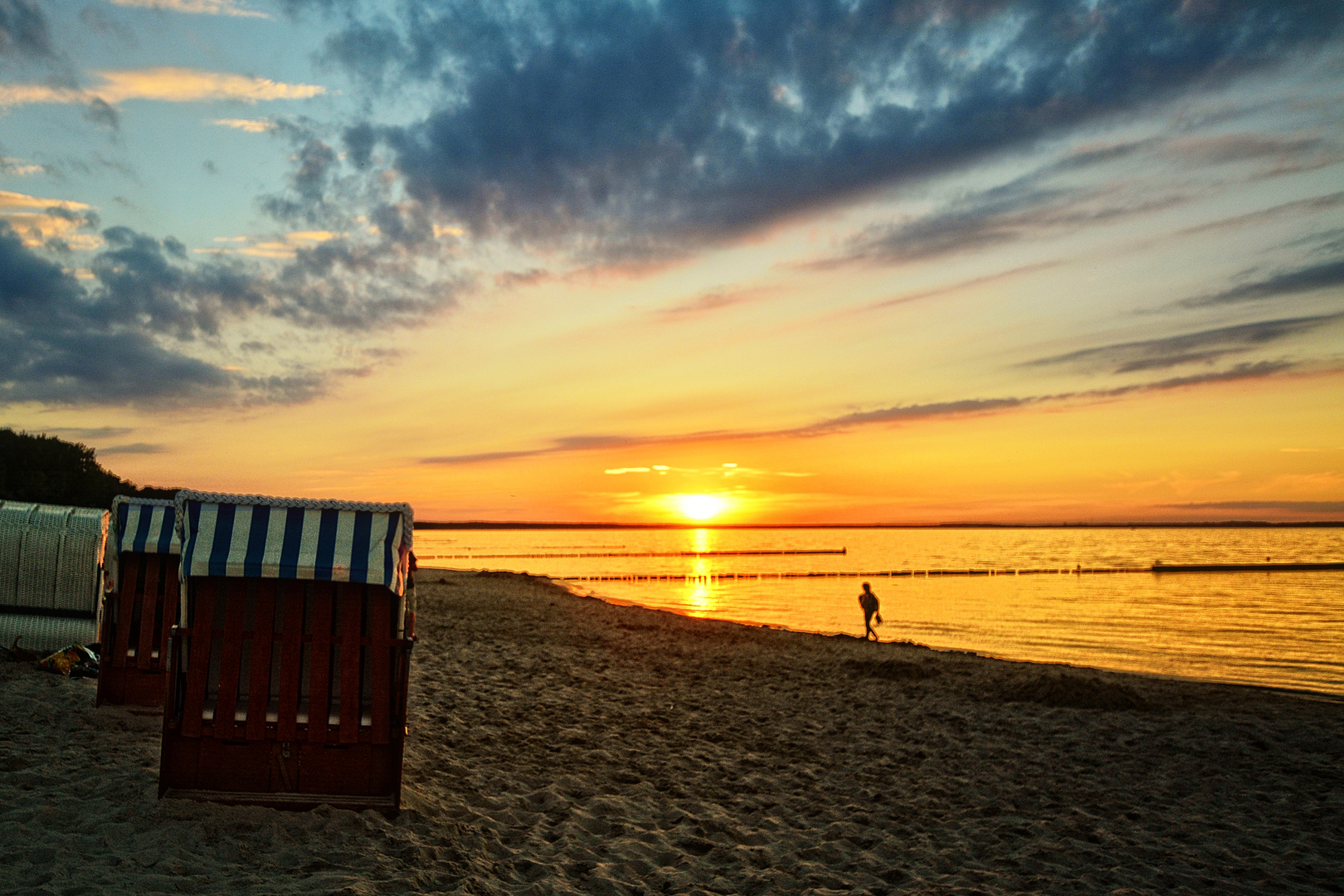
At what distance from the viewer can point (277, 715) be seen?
5.93 metres

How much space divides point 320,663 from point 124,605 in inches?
194

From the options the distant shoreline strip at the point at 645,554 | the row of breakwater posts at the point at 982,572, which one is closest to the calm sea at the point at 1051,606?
the row of breakwater posts at the point at 982,572

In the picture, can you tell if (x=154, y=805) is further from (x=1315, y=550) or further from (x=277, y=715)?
(x=1315, y=550)

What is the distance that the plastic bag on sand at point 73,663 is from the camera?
33.6ft

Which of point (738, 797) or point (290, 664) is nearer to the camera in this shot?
point (290, 664)

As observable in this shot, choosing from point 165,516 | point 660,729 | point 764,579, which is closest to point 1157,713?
point 660,729

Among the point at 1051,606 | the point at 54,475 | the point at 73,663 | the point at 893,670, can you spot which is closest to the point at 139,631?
the point at 73,663

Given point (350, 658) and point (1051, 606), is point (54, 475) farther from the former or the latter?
point (1051, 606)

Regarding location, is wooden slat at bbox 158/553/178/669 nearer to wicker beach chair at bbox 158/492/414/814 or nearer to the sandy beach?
the sandy beach

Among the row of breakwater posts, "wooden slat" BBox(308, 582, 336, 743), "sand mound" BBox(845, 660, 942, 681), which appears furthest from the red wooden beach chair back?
the row of breakwater posts

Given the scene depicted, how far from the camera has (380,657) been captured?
596 cm

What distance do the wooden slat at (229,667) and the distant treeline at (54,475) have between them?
28.2m

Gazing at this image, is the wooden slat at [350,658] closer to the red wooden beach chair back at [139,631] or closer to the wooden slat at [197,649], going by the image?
the wooden slat at [197,649]

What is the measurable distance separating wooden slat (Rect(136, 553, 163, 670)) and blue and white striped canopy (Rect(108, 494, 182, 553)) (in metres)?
0.20
